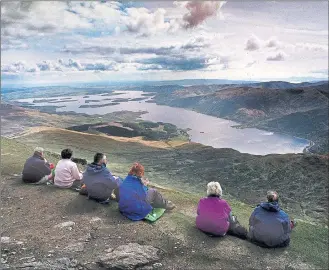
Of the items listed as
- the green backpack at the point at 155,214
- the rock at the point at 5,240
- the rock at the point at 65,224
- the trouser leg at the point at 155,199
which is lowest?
the green backpack at the point at 155,214

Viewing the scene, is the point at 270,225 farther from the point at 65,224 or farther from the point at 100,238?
the point at 65,224

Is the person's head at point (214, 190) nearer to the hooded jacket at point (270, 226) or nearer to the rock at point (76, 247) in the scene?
the hooded jacket at point (270, 226)

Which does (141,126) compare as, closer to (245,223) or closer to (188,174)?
(188,174)

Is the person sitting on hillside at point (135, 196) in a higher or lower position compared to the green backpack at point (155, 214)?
higher

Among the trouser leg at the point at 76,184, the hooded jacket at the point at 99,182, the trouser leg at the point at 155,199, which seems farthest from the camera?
the trouser leg at the point at 76,184

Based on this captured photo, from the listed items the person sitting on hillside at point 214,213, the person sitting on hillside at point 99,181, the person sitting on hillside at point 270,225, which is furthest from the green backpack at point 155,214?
the person sitting on hillside at point 270,225

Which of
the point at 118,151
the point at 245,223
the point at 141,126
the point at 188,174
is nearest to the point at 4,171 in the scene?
the point at 245,223
